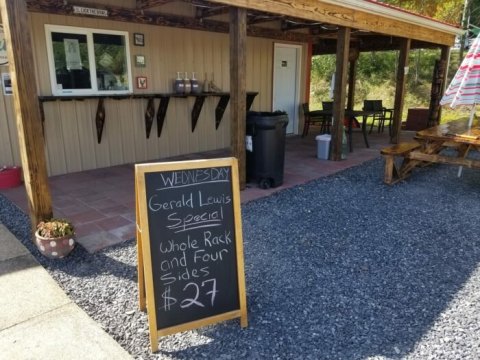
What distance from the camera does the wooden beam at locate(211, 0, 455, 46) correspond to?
4.15m

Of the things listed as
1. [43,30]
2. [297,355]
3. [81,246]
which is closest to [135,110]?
[43,30]

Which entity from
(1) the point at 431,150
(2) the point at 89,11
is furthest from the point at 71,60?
(1) the point at 431,150

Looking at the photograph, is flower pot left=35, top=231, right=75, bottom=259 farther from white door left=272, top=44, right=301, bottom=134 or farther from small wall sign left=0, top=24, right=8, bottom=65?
white door left=272, top=44, right=301, bottom=134

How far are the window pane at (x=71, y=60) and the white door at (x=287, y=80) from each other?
399 centimetres

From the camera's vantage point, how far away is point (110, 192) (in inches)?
172

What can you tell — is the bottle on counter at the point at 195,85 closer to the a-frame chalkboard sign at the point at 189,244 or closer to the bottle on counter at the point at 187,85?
the bottle on counter at the point at 187,85

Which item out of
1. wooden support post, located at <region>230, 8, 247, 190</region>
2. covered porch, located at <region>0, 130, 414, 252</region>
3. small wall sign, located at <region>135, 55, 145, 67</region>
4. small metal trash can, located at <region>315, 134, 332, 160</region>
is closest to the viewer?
covered porch, located at <region>0, 130, 414, 252</region>

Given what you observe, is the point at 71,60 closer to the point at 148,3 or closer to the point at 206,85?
the point at 148,3

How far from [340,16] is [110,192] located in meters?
3.98

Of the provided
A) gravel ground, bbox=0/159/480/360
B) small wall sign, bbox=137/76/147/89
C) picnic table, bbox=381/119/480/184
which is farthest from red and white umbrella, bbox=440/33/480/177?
small wall sign, bbox=137/76/147/89

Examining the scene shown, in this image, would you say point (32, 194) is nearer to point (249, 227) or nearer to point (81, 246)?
point (81, 246)

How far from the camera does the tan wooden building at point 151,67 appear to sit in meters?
4.54

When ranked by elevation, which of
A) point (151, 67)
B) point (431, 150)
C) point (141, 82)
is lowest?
point (431, 150)

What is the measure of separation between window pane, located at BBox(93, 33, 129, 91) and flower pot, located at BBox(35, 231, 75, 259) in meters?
3.04
